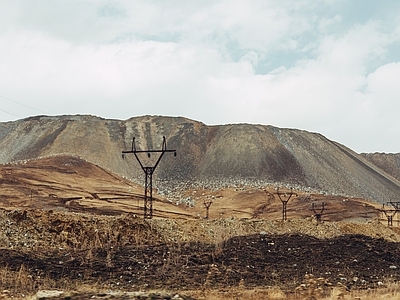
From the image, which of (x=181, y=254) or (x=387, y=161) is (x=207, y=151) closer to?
(x=387, y=161)

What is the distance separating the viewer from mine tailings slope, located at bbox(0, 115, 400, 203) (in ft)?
264

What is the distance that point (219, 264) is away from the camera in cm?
1703

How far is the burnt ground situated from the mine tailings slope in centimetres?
5397

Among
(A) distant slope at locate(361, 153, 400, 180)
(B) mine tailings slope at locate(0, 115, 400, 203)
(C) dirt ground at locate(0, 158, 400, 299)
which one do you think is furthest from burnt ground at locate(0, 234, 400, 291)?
(A) distant slope at locate(361, 153, 400, 180)

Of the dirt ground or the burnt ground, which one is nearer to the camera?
the dirt ground

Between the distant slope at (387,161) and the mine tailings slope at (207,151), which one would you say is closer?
the mine tailings slope at (207,151)

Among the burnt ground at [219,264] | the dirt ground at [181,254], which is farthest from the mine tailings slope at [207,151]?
the burnt ground at [219,264]

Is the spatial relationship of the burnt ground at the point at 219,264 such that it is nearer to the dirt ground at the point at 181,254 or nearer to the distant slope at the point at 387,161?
the dirt ground at the point at 181,254

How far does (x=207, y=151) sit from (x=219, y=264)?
72.7 meters

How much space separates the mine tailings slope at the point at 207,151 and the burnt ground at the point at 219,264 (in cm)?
5397

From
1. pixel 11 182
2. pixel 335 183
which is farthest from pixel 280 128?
pixel 11 182

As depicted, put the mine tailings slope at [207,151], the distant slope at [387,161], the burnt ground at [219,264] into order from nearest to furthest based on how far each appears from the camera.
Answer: the burnt ground at [219,264]
the mine tailings slope at [207,151]
the distant slope at [387,161]

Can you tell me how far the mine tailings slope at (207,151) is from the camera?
8038 cm

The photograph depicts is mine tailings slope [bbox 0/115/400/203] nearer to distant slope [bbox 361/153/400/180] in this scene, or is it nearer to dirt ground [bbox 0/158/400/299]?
distant slope [bbox 361/153/400/180]
